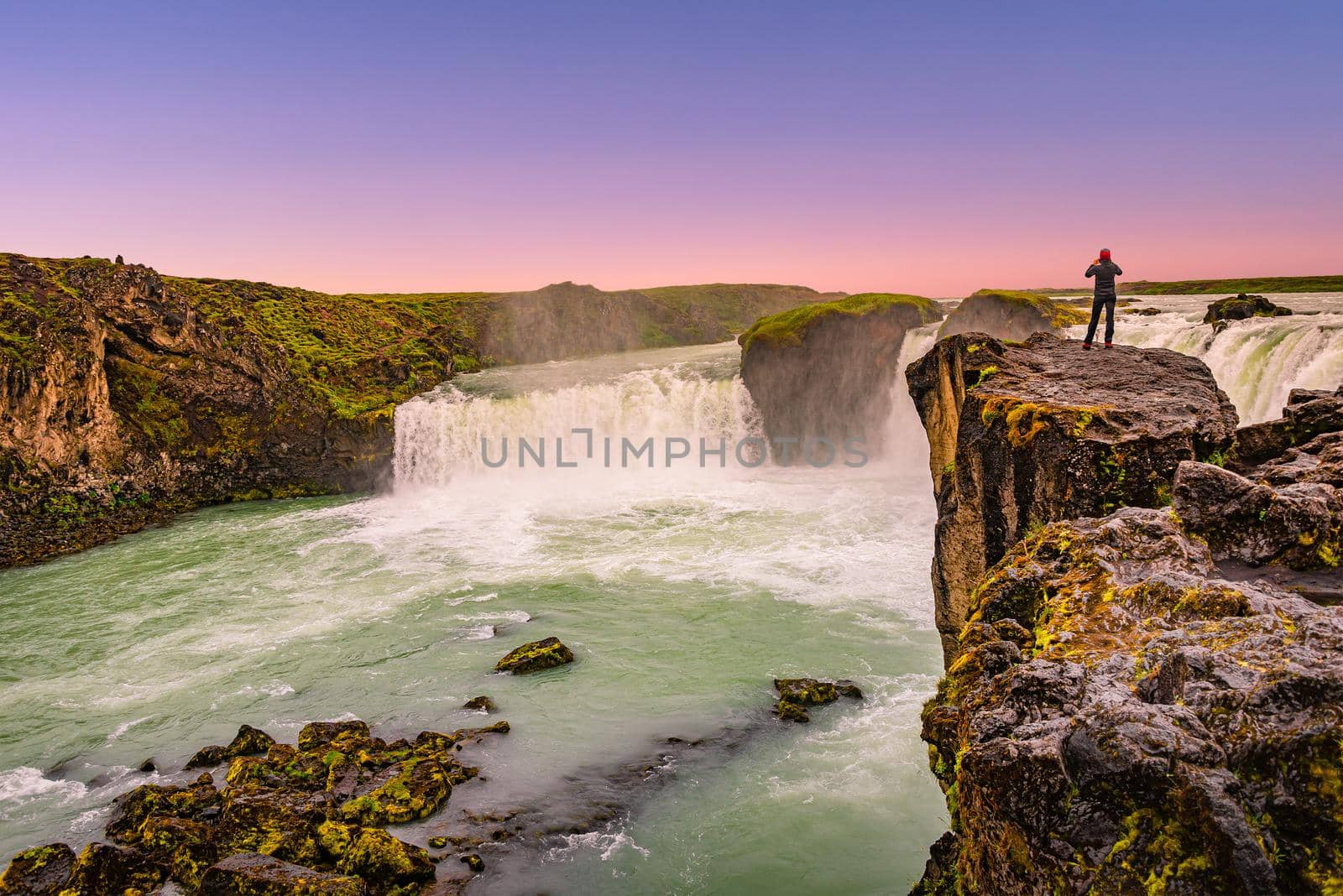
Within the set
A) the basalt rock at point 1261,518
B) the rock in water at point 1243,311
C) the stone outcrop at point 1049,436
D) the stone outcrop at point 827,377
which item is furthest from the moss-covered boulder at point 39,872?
the stone outcrop at point 827,377

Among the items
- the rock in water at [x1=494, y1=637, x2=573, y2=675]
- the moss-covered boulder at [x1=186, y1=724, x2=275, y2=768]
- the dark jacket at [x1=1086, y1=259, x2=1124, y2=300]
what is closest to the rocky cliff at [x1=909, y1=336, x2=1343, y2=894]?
the dark jacket at [x1=1086, y1=259, x2=1124, y2=300]

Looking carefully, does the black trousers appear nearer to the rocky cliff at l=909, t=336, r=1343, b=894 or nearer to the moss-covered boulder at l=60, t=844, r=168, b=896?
the rocky cliff at l=909, t=336, r=1343, b=894

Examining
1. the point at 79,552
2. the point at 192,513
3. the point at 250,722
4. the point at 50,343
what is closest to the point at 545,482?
the point at 192,513

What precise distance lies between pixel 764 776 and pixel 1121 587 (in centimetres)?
715

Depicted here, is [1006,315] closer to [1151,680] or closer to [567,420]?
[567,420]

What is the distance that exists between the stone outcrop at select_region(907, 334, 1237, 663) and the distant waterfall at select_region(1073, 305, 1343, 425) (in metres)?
9.10

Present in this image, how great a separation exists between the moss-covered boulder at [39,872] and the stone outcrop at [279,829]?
0.03 feet

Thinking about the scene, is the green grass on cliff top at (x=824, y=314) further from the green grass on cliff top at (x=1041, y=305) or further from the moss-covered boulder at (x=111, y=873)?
the moss-covered boulder at (x=111, y=873)

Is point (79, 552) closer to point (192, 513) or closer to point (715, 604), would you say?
point (192, 513)

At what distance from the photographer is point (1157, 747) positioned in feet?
12.5

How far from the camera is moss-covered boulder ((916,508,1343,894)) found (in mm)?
3463

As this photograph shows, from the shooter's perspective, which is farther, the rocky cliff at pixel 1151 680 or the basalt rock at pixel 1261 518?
the basalt rock at pixel 1261 518

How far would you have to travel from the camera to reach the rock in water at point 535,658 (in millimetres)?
15602

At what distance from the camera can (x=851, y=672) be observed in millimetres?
14758
